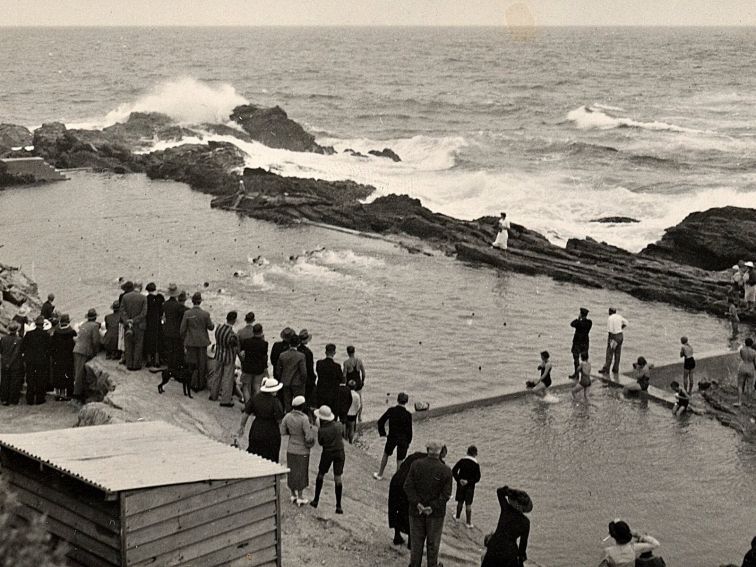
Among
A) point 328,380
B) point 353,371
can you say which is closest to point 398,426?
point 328,380

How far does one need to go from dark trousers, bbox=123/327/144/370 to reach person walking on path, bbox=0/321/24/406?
1385 mm

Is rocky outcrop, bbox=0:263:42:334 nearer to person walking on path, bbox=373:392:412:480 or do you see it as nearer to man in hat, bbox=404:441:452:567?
person walking on path, bbox=373:392:412:480

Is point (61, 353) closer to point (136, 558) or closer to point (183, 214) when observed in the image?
point (136, 558)

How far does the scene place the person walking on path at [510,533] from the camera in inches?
324

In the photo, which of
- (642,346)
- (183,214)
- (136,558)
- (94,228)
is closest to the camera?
(136,558)

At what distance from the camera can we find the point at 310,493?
10.8 meters

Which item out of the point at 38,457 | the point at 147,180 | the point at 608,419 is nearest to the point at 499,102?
the point at 147,180

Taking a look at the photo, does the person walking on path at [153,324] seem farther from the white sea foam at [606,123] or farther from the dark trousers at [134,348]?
the white sea foam at [606,123]

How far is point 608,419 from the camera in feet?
47.2

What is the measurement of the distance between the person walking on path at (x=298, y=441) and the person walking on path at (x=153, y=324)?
4.14 meters

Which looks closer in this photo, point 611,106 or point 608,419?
point 608,419

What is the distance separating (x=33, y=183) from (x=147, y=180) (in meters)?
4.18

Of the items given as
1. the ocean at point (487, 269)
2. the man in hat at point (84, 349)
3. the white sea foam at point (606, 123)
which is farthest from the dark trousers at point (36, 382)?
the white sea foam at point (606, 123)

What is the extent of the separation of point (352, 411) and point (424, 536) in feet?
12.2
